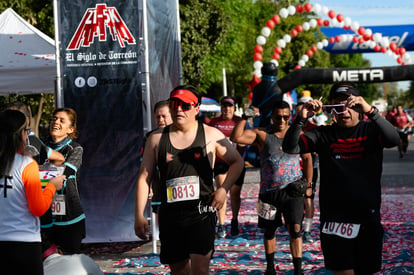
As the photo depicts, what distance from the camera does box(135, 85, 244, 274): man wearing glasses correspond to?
494 centimetres

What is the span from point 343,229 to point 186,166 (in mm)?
1253

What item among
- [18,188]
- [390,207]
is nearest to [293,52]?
[390,207]

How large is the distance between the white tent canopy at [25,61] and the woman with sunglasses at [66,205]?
465 centimetres

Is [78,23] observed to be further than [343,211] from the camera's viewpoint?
Yes

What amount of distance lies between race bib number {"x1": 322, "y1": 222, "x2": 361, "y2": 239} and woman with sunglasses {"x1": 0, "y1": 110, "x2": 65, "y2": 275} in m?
2.08

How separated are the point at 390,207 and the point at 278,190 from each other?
6.32 metres

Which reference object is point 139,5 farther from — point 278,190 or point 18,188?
point 18,188

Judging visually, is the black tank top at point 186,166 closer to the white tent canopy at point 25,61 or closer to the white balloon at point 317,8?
the white tent canopy at point 25,61

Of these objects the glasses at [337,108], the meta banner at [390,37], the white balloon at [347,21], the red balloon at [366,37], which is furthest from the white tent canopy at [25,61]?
the meta banner at [390,37]

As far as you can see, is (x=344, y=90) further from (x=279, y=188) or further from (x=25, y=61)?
(x=25, y=61)

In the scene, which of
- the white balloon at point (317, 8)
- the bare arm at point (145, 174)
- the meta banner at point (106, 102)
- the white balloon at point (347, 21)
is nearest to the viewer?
the bare arm at point (145, 174)

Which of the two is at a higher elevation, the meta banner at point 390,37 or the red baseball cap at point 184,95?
the meta banner at point 390,37

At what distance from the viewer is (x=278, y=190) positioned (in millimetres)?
7039

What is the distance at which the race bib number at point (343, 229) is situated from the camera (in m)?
4.84
